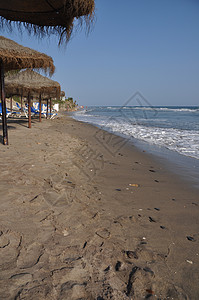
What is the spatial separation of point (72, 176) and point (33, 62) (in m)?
3.53

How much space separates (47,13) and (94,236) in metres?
3.38

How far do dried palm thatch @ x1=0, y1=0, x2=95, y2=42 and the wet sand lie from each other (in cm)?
253

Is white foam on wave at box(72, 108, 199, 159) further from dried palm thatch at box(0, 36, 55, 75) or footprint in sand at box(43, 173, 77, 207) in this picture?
dried palm thatch at box(0, 36, 55, 75)

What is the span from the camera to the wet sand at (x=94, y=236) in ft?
A: 4.18

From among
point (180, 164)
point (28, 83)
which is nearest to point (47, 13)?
point (180, 164)

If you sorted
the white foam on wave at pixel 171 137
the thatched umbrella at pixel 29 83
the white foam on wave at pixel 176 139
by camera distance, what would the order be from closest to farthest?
the white foam on wave at pixel 176 139 < the white foam on wave at pixel 171 137 < the thatched umbrella at pixel 29 83

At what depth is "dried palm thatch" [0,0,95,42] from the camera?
2551 millimetres

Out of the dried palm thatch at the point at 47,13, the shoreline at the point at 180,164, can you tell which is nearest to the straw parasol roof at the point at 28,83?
the dried palm thatch at the point at 47,13

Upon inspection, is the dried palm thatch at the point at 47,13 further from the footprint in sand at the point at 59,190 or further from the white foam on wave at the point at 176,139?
the white foam on wave at the point at 176,139

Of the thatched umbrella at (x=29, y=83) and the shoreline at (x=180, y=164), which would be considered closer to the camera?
the shoreline at (x=180, y=164)

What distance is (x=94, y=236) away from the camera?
1.79m

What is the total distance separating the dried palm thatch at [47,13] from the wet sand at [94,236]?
2532 millimetres

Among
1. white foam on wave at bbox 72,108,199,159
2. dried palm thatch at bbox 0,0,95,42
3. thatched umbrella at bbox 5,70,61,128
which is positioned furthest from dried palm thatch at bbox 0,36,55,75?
white foam on wave at bbox 72,108,199,159

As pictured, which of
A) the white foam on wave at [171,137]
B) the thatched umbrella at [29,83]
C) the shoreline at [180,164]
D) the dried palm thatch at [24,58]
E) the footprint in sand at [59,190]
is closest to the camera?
the footprint in sand at [59,190]
